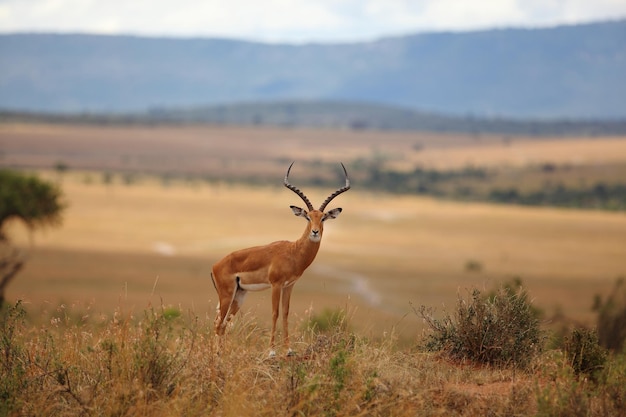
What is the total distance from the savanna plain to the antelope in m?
0.34

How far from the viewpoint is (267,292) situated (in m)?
41.3

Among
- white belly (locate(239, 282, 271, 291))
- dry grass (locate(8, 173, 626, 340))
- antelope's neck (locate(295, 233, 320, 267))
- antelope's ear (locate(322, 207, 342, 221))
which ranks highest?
antelope's ear (locate(322, 207, 342, 221))

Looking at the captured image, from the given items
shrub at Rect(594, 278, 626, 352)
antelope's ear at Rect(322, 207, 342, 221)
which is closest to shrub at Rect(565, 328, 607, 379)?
antelope's ear at Rect(322, 207, 342, 221)

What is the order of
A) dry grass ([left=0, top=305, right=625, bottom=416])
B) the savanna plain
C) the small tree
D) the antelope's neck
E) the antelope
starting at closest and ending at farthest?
dry grass ([left=0, top=305, right=625, bottom=416]) < the savanna plain < the antelope < the antelope's neck < the small tree

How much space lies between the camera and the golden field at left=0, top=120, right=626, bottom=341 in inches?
1843

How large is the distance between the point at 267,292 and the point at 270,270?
29.2 metres

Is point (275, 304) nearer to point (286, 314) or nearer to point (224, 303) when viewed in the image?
point (286, 314)

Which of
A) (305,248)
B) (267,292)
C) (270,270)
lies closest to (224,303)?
(270,270)

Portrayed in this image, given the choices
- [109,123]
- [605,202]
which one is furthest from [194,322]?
[109,123]

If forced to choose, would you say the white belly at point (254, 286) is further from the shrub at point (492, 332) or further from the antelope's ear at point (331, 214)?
the shrub at point (492, 332)

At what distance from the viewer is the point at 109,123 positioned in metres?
189

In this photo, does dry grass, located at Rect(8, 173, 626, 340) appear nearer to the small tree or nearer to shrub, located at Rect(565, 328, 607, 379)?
the small tree

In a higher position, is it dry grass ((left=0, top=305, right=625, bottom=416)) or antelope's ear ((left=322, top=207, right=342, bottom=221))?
antelope's ear ((left=322, top=207, right=342, bottom=221))

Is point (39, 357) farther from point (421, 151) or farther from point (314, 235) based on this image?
point (421, 151)
